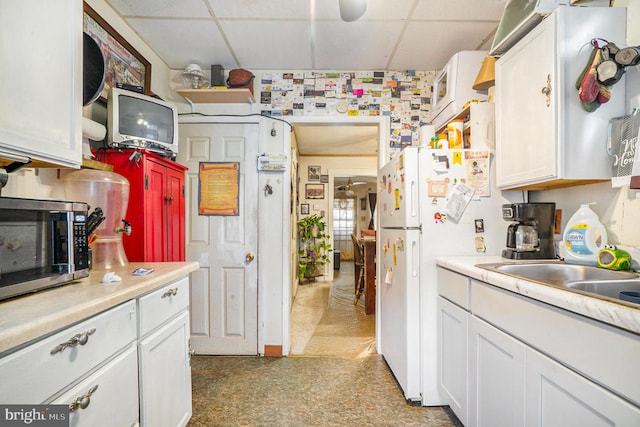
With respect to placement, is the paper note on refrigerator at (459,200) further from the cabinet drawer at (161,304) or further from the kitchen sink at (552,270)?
the cabinet drawer at (161,304)

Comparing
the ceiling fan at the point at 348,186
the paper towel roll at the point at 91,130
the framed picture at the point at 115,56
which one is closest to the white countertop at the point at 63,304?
the paper towel roll at the point at 91,130

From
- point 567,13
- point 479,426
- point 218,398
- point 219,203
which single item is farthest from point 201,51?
point 479,426

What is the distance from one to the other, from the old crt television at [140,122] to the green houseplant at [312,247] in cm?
372

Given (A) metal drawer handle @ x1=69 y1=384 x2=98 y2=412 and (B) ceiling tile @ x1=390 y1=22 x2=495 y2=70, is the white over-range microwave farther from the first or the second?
(A) metal drawer handle @ x1=69 y1=384 x2=98 y2=412

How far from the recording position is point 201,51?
234cm

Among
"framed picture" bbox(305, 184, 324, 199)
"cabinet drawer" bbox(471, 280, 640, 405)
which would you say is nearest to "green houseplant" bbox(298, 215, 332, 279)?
"framed picture" bbox(305, 184, 324, 199)

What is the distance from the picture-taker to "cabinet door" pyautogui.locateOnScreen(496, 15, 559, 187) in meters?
1.33

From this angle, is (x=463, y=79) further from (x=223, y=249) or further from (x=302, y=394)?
(x=302, y=394)

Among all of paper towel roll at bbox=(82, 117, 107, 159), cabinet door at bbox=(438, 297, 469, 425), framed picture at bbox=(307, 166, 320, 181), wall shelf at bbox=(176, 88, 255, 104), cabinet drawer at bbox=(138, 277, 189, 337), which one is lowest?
cabinet door at bbox=(438, 297, 469, 425)

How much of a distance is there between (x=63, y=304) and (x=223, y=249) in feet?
5.65

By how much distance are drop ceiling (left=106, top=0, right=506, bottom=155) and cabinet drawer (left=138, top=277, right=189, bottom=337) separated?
5.45 feet

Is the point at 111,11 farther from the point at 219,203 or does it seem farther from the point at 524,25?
the point at 524,25

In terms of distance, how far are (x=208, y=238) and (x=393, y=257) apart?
155cm

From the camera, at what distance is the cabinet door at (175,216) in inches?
78.3
